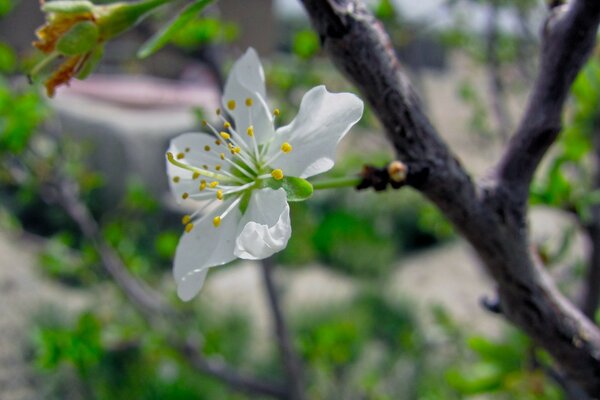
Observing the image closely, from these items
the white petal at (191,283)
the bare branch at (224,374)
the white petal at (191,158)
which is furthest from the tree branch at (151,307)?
the white petal at (191,283)

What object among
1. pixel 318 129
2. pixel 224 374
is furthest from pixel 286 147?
pixel 224 374

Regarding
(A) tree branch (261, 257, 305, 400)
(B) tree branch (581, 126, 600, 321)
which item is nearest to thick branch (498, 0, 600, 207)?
(B) tree branch (581, 126, 600, 321)

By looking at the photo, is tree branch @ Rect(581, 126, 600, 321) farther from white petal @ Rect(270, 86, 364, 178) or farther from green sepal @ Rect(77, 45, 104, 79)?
green sepal @ Rect(77, 45, 104, 79)

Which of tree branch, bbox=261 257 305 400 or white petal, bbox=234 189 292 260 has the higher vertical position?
white petal, bbox=234 189 292 260

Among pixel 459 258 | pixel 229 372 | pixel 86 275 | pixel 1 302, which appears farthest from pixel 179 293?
pixel 459 258

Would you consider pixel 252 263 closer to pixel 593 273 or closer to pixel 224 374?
pixel 224 374

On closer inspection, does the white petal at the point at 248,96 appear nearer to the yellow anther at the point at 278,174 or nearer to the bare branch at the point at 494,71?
the yellow anther at the point at 278,174
